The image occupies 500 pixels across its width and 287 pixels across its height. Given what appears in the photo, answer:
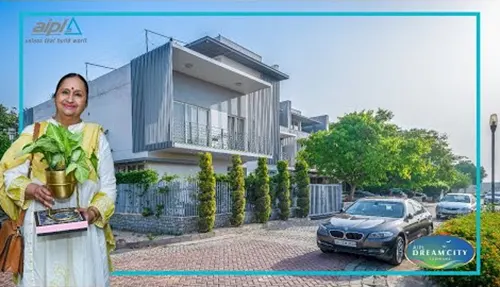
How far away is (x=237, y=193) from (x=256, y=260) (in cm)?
109

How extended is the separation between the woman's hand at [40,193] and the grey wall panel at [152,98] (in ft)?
7.04

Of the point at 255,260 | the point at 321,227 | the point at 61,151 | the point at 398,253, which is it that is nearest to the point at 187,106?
the point at 255,260

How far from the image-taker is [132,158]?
4.00 meters

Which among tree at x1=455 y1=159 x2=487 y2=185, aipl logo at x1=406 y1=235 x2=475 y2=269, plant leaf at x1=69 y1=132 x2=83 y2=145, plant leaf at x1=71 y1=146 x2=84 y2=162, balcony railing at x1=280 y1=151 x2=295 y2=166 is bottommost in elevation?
aipl logo at x1=406 y1=235 x2=475 y2=269

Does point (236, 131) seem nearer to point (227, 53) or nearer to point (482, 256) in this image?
point (227, 53)

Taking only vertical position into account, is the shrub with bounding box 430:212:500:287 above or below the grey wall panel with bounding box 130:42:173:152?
below

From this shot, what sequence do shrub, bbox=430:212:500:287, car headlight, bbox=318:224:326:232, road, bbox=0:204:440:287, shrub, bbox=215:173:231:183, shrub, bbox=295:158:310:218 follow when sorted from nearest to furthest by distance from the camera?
shrub, bbox=430:212:500:287
road, bbox=0:204:440:287
car headlight, bbox=318:224:326:232
shrub, bbox=295:158:310:218
shrub, bbox=215:173:231:183

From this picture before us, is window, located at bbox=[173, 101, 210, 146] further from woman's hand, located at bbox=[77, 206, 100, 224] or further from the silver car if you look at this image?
the silver car

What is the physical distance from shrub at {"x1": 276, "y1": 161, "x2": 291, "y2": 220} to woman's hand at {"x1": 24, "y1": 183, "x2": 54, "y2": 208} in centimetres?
318

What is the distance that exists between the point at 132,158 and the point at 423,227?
3655 millimetres

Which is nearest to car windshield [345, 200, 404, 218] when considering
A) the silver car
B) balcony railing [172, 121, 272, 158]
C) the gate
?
the gate

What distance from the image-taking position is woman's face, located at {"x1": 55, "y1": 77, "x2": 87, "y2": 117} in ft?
6.39

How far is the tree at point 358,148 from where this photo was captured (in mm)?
3886

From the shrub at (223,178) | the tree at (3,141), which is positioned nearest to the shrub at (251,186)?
the shrub at (223,178)
